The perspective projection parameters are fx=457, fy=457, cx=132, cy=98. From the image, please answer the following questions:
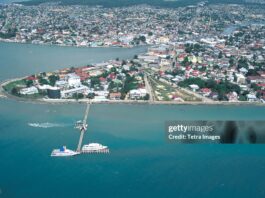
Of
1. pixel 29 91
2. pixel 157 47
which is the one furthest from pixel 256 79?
pixel 29 91

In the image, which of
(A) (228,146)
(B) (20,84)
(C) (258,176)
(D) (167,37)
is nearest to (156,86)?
(B) (20,84)

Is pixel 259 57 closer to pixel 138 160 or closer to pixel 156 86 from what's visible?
pixel 156 86

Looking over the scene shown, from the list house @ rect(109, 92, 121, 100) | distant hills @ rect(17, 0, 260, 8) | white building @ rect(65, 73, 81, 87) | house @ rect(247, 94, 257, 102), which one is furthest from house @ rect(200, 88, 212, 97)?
distant hills @ rect(17, 0, 260, 8)

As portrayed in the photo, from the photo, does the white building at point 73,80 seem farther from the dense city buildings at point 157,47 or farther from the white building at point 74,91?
the white building at point 74,91

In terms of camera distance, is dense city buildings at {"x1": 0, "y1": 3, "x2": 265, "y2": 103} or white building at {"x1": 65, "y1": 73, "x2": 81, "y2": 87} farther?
white building at {"x1": 65, "y1": 73, "x2": 81, "y2": 87}

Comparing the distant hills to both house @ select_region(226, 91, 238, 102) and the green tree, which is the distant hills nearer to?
the green tree

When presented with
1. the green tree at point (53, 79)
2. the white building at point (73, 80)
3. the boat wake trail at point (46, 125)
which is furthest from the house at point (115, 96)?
the boat wake trail at point (46, 125)

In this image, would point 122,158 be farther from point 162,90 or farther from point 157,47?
point 157,47
